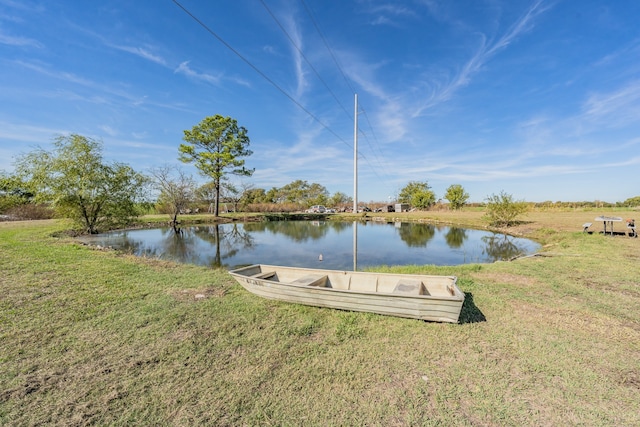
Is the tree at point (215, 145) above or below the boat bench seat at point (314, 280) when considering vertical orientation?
above

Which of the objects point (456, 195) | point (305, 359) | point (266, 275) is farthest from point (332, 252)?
point (456, 195)

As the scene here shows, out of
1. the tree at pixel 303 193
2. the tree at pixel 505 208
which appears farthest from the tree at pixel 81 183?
the tree at pixel 303 193

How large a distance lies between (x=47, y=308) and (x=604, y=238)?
67.6 feet

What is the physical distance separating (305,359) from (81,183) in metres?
18.8

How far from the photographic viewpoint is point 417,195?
49906 mm

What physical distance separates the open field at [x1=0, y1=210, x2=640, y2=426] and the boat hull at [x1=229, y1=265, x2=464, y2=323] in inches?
7.4

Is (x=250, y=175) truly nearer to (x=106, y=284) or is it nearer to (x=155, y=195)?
(x=155, y=195)

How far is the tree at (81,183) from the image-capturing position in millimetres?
14797

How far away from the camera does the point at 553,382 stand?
287 cm

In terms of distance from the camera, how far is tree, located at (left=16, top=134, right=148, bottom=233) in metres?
14.8

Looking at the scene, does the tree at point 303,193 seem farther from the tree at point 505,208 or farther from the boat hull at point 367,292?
the boat hull at point 367,292

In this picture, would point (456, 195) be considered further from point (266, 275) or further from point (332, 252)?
point (266, 275)

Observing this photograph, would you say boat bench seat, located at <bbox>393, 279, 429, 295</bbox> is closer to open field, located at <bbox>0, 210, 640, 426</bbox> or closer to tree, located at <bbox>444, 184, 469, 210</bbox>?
open field, located at <bbox>0, 210, 640, 426</bbox>

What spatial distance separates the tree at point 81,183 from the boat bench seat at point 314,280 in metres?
17.1
